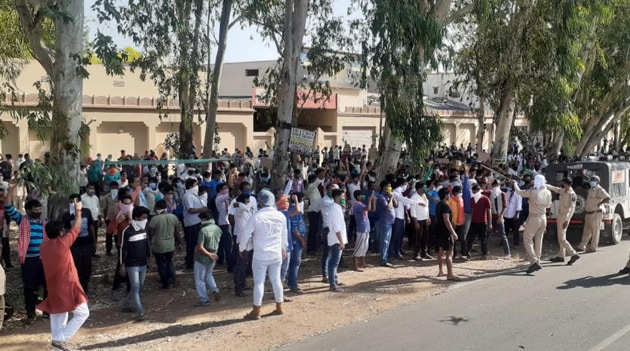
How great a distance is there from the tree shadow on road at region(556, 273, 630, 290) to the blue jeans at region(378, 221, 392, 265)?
128 inches

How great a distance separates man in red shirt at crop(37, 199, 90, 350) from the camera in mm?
6961

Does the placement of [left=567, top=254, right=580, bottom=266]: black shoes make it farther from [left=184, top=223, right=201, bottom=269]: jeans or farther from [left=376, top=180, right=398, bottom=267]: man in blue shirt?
[left=184, top=223, right=201, bottom=269]: jeans

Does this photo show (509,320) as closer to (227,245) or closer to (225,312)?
(225,312)

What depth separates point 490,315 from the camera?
8.59 m

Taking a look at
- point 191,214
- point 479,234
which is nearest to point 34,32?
point 191,214

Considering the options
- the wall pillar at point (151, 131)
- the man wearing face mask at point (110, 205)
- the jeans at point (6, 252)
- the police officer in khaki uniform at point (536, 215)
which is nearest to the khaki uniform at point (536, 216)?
the police officer in khaki uniform at point (536, 215)

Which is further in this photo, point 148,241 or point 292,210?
point 292,210

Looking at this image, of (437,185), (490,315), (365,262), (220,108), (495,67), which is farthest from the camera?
(220,108)

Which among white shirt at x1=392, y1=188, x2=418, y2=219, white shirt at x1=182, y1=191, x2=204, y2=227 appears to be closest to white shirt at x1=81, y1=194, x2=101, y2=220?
white shirt at x1=182, y1=191, x2=204, y2=227

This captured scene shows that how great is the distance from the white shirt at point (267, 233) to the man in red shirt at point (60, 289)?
2298 millimetres

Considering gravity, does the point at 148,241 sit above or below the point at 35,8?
below

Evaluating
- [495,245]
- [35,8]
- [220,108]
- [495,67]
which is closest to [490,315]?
[495,245]

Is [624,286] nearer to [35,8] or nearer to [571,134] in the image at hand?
[35,8]

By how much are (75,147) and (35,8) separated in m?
2.72
